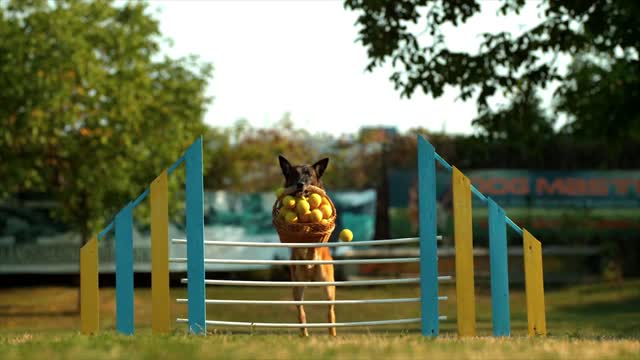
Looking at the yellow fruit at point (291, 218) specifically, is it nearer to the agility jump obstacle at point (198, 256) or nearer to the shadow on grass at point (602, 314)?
the agility jump obstacle at point (198, 256)

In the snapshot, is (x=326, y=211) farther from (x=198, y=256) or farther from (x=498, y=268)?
(x=498, y=268)

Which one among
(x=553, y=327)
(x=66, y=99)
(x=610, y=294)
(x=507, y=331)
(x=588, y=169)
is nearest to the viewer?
(x=507, y=331)

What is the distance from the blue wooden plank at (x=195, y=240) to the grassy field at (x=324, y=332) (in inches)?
10.5

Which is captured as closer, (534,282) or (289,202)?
(534,282)

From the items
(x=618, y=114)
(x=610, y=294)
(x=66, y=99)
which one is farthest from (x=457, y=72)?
(x=610, y=294)

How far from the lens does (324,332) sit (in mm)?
20531

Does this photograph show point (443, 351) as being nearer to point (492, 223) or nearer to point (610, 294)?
point (492, 223)

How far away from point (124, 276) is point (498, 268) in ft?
10.7

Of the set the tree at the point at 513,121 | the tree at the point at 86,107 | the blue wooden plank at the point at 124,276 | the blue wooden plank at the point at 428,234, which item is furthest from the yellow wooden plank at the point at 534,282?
the tree at the point at 86,107

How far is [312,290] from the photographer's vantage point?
A: 92.7ft

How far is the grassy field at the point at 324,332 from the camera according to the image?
23.7 feet

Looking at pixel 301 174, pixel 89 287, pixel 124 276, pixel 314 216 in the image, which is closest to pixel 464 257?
pixel 314 216

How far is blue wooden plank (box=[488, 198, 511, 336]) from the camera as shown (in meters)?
9.33

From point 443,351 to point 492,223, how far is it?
2287 mm
